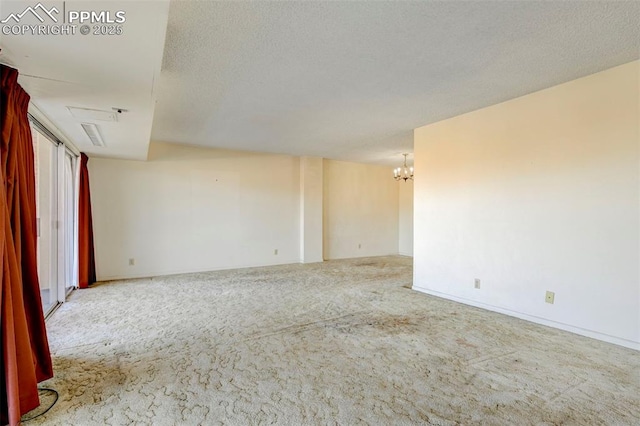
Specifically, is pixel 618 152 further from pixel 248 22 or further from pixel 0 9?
pixel 0 9

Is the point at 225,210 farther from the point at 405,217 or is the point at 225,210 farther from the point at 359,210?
the point at 405,217

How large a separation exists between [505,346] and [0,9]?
410 cm

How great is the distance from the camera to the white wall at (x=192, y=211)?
559cm

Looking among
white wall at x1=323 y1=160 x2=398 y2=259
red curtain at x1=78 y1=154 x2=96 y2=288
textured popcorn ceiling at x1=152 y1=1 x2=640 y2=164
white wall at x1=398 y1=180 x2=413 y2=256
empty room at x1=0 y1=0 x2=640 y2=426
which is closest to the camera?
empty room at x1=0 y1=0 x2=640 y2=426

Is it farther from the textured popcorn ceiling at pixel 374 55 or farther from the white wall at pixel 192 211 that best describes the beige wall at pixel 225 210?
the textured popcorn ceiling at pixel 374 55

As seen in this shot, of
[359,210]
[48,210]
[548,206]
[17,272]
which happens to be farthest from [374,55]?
[359,210]

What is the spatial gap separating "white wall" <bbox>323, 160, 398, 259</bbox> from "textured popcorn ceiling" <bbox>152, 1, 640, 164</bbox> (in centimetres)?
383

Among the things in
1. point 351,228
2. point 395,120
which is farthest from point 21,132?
point 351,228

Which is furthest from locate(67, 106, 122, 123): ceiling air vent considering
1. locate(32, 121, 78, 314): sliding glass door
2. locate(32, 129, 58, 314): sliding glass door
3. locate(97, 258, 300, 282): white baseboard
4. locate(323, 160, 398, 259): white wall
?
locate(323, 160, 398, 259): white wall

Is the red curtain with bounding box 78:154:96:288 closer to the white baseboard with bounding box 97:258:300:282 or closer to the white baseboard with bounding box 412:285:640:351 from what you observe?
the white baseboard with bounding box 97:258:300:282

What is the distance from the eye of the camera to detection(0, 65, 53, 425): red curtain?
1.72 meters

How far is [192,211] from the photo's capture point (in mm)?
6207

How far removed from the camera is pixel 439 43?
7.81ft

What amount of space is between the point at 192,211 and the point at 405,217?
575 cm
